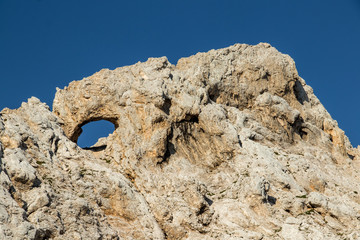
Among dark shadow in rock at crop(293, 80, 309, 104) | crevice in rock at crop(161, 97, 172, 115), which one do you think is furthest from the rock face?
dark shadow in rock at crop(293, 80, 309, 104)

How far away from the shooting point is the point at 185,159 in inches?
2115

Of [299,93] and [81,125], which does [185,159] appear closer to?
[81,125]

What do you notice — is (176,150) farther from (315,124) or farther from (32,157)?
(315,124)

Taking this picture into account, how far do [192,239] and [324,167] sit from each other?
19.3 m

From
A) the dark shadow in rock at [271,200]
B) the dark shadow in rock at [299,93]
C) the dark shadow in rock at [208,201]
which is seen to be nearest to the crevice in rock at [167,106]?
the dark shadow in rock at [208,201]

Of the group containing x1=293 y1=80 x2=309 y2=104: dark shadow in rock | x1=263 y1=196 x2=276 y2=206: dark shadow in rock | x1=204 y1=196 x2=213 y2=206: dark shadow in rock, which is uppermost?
x1=293 y1=80 x2=309 y2=104: dark shadow in rock

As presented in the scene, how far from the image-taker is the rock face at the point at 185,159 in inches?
1666

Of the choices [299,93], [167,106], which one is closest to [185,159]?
[167,106]

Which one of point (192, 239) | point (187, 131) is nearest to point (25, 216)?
point (192, 239)

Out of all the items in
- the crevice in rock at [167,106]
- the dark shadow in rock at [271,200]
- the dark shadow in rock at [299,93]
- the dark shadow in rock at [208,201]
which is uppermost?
the dark shadow in rock at [299,93]

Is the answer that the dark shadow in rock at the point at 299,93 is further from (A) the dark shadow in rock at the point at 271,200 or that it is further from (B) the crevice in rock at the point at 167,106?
(A) the dark shadow in rock at the point at 271,200

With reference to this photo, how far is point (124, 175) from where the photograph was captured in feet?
165

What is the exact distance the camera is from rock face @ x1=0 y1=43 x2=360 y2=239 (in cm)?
4231

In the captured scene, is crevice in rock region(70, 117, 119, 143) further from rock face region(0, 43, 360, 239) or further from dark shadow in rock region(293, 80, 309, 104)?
dark shadow in rock region(293, 80, 309, 104)
